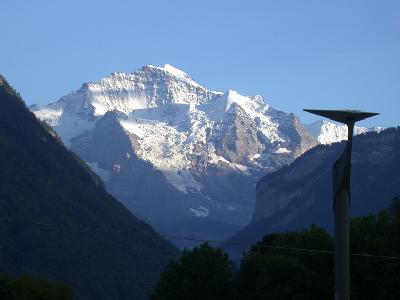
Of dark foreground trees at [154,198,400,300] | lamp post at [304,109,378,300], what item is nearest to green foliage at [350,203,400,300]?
dark foreground trees at [154,198,400,300]

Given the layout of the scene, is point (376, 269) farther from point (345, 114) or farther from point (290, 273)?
point (345, 114)

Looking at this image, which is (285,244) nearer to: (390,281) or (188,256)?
(188,256)

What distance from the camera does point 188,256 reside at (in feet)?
363

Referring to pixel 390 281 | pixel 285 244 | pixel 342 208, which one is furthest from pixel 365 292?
pixel 342 208

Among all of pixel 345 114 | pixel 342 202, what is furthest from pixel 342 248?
pixel 345 114

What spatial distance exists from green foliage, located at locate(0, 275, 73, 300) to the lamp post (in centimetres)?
6066

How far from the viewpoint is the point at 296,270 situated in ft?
322

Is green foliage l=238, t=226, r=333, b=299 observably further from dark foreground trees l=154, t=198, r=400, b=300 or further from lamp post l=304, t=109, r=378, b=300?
lamp post l=304, t=109, r=378, b=300

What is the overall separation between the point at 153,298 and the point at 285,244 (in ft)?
51.8

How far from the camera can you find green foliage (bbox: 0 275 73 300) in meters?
100

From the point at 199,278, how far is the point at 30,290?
17406mm

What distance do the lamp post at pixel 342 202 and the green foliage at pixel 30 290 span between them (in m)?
60.7

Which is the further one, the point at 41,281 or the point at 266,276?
the point at 41,281

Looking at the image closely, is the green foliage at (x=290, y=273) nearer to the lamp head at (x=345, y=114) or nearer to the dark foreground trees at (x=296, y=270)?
the dark foreground trees at (x=296, y=270)
